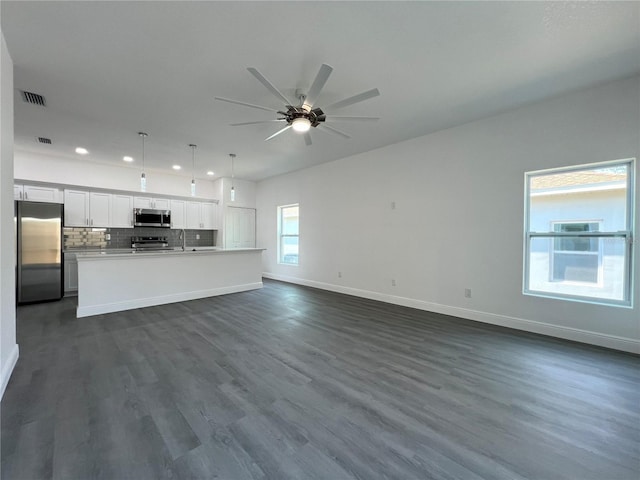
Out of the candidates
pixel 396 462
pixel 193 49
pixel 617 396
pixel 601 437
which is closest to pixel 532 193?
pixel 617 396

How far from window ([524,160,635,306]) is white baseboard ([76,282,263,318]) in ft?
16.8

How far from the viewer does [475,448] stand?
60.2 inches

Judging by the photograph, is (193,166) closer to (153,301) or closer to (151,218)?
(151,218)

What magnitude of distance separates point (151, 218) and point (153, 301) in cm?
279

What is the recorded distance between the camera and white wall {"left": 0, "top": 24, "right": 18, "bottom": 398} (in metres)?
2.10

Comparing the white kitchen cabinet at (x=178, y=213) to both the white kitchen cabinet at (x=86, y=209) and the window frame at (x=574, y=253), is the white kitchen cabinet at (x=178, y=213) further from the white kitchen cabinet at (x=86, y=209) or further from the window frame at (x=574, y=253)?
the window frame at (x=574, y=253)

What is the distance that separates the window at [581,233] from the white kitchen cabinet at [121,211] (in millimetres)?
7872

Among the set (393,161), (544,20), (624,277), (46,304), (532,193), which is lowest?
(46,304)

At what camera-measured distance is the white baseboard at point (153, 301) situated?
396 centimetres

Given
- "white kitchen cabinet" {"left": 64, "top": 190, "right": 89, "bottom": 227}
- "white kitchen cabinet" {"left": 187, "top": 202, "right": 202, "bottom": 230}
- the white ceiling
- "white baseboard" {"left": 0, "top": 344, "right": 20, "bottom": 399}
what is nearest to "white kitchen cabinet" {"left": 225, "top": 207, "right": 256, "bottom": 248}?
"white kitchen cabinet" {"left": 187, "top": 202, "right": 202, "bottom": 230}

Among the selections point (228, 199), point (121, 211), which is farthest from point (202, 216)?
point (121, 211)

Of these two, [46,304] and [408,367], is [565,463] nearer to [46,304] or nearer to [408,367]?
[408,367]

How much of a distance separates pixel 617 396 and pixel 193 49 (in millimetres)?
4563

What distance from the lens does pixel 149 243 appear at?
6664mm
